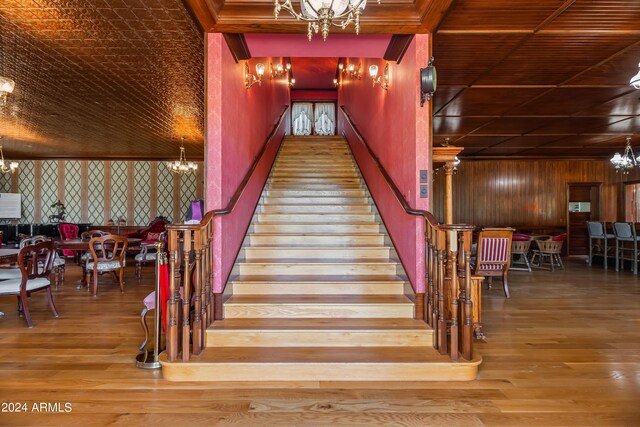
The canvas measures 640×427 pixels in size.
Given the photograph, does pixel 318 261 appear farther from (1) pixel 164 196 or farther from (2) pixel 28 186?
(2) pixel 28 186

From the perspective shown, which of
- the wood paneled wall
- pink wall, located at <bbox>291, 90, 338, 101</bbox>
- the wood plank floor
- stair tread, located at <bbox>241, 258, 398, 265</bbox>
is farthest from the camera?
pink wall, located at <bbox>291, 90, 338, 101</bbox>

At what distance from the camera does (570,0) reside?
317cm

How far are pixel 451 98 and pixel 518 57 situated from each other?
1624 millimetres

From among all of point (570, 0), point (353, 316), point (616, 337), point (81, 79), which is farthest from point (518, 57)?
Result: point (81, 79)

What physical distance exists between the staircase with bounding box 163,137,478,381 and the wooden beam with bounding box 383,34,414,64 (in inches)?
83.7

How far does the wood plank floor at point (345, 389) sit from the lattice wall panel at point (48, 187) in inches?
376

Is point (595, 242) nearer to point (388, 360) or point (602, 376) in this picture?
point (602, 376)

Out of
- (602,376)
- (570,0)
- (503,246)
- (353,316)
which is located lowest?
(602,376)

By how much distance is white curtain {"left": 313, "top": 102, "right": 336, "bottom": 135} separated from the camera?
41.5 feet

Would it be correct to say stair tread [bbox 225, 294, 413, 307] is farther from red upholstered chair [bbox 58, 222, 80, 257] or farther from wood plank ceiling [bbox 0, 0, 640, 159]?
red upholstered chair [bbox 58, 222, 80, 257]

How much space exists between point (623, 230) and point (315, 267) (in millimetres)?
7733

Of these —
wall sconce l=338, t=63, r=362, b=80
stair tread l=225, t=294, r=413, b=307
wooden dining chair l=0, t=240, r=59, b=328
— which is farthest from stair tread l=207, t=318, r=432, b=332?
wall sconce l=338, t=63, r=362, b=80

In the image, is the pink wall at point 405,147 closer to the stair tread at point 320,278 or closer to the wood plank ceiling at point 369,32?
the stair tread at point 320,278

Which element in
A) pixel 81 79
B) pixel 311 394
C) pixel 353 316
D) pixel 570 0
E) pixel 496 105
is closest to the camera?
pixel 311 394
